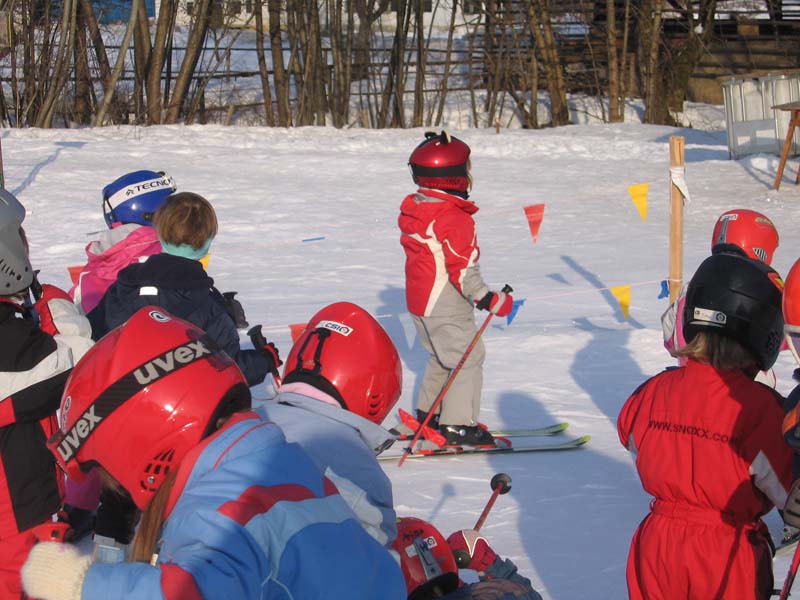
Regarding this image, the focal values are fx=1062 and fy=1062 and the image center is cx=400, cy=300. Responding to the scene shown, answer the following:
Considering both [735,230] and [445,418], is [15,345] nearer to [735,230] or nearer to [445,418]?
[735,230]

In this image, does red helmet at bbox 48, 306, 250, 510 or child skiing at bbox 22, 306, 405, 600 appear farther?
red helmet at bbox 48, 306, 250, 510

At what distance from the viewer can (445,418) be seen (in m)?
6.73

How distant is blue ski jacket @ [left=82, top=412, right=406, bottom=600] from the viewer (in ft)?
5.75

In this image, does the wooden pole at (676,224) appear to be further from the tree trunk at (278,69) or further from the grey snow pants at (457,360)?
the tree trunk at (278,69)

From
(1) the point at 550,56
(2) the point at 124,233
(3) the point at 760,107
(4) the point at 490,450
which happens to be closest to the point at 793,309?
(2) the point at 124,233

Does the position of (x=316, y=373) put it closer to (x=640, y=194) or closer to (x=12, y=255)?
(x=12, y=255)

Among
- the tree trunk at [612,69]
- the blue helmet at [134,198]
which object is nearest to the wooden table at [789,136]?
the tree trunk at [612,69]

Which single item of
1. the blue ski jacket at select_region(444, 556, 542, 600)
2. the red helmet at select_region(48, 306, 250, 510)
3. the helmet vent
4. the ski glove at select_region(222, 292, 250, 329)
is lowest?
the blue ski jacket at select_region(444, 556, 542, 600)

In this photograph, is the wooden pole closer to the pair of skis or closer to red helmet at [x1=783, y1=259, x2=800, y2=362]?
the pair of skis

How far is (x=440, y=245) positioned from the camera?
666cm

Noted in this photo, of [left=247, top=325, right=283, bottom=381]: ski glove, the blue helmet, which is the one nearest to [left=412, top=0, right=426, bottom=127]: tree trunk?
the blue helmet

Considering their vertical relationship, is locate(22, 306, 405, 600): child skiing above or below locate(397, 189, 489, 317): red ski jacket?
above

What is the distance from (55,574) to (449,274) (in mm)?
5123

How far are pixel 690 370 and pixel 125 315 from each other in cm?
265
